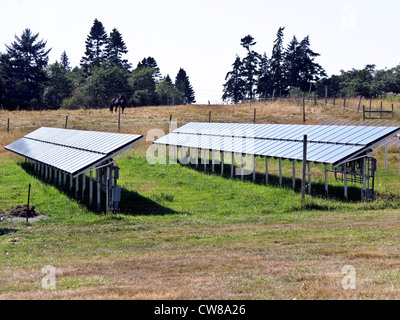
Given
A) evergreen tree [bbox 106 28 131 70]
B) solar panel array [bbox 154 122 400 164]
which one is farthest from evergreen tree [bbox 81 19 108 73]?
solar panel array [bbox 154 122 400 164]

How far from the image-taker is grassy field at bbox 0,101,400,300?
9.60 metres

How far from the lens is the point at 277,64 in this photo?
95812mm

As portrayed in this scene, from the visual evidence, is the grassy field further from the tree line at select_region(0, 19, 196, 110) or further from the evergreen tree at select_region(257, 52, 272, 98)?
the evergreen tree at select_region(257, 52, 272, 98)

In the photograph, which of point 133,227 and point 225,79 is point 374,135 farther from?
point 225,79

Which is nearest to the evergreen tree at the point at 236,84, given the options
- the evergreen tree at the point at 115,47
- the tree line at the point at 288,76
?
the tree line at the point at 288,76

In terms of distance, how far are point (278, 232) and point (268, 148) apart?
1391 cm

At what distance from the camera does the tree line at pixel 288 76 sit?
287ft

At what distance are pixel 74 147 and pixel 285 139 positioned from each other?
41.7ft

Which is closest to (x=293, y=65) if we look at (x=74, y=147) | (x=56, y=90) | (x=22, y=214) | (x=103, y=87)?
(x=103, y=87)

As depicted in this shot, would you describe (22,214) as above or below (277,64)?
below

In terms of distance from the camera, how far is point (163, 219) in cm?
2038

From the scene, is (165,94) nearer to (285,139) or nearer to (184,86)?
(184,86)

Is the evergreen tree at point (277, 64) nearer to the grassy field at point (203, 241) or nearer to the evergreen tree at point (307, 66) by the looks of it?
the evergreen tree at point (307, 66)

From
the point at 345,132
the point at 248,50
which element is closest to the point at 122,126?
the point at 345,132
